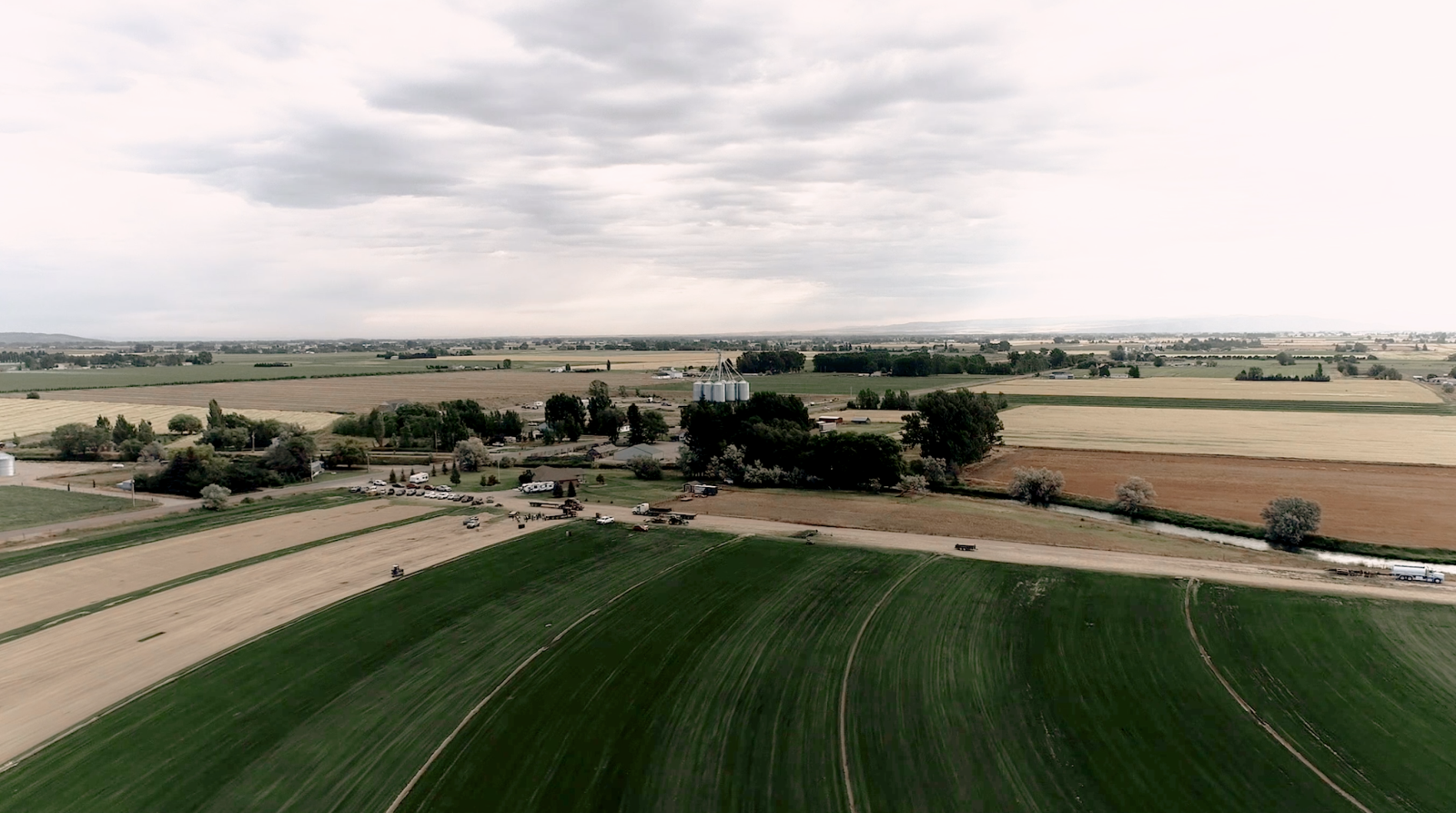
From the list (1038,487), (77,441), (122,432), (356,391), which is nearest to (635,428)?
(1038,487)

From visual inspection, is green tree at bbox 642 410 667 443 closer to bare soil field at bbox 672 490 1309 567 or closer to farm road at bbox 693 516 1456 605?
bare soil field at bbox 672 490 1309 567

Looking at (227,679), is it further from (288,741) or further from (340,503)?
(340,503)

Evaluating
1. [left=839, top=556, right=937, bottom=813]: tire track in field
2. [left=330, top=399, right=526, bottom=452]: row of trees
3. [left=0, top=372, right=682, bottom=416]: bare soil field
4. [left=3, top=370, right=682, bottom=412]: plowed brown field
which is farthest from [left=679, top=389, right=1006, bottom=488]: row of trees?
[left=3, top=370, right=682, bottom=412]: plowed brown field

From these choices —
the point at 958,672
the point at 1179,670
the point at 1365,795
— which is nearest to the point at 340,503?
the point at 958,672

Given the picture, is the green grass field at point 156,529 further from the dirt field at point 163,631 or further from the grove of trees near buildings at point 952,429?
the grove of trees near buildings at point 952,429

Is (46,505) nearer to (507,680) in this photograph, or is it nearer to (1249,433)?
(507,680)
